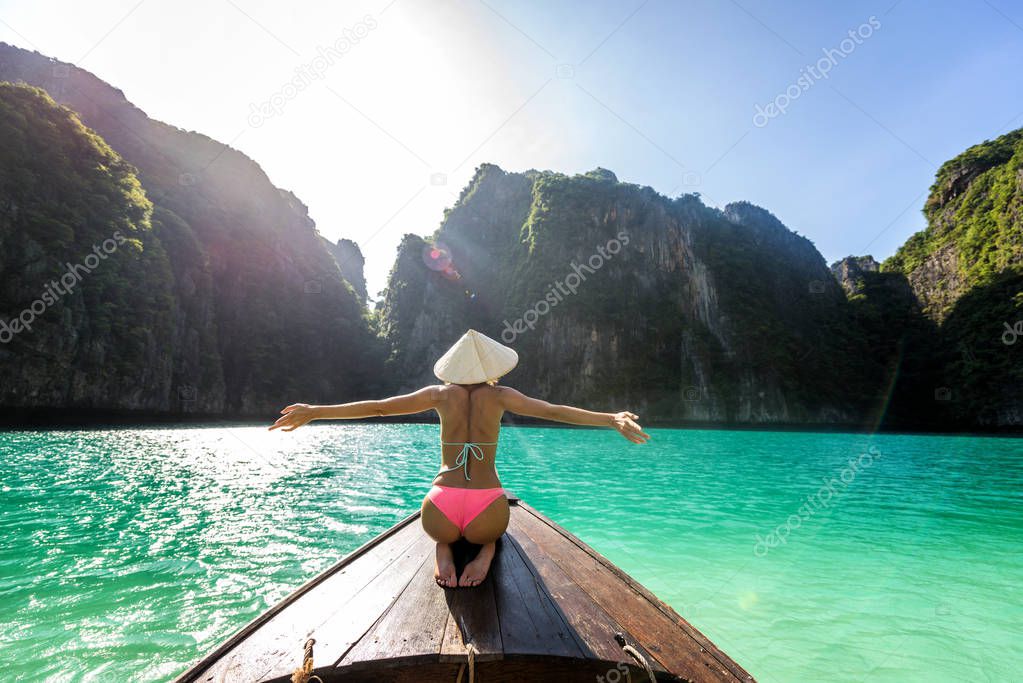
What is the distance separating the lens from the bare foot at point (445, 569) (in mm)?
2564

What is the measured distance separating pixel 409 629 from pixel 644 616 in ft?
4.24

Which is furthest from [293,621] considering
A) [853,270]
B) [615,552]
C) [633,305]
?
[853,270]

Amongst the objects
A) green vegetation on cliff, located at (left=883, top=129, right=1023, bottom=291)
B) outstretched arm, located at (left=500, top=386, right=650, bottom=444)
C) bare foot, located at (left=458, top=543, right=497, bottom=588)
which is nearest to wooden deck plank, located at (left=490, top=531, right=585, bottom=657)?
bare foot, located at (left=458, top=543, right=497, bottom=588)

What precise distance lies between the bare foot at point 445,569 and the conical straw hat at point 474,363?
1.09 meters

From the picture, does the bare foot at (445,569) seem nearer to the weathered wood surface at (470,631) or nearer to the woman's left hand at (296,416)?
the weathered wood surface at (470,631)

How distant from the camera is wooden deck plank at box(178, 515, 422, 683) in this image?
69.9 inches

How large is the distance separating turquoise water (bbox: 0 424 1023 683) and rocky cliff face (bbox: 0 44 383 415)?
3787cm

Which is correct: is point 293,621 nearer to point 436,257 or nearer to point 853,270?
point 436,257

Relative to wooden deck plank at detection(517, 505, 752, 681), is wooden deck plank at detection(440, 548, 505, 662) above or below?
above

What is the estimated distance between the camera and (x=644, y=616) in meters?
2.37

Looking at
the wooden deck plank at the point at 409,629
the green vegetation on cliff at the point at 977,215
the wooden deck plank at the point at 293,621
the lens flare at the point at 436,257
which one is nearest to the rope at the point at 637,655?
the wooden deck plank at the point at 409,629

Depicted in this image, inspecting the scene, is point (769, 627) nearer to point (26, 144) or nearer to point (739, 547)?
point (739, 547)

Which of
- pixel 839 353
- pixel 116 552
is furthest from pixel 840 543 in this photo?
pixel 839 353

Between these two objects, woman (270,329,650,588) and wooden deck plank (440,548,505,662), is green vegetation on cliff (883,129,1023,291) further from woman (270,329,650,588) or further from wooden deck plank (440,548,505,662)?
wooden deck plank (440,548,505,662)
